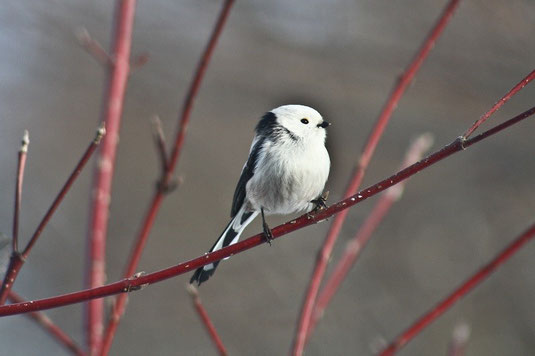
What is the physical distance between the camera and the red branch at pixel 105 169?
1728 mm

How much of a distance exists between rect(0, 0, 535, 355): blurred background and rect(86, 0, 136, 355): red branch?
5.25 ft

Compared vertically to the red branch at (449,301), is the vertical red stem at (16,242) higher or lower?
higher

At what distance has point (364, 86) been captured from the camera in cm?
442

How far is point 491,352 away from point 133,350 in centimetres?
300

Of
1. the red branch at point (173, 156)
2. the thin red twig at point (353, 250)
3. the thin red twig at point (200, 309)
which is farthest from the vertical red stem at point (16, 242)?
the thin red twig at point (353, 250)

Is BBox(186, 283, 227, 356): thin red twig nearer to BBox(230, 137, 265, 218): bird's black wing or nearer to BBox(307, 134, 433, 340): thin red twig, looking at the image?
BBox(307, 134, 433, 340): thin red twig

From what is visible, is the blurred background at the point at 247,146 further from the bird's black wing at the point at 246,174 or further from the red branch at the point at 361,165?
the red branch at the point at 361,165

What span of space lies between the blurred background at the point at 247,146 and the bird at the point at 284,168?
110 centimetres

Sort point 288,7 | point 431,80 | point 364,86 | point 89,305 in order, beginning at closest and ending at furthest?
point 89,305
point 288,7
point 431,80
point 364,86

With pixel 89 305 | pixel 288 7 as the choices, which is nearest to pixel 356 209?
pixel 288 7

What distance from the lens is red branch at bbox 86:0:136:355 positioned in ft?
5.67

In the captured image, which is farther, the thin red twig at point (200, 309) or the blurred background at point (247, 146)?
the blurred background at point (247, 146)

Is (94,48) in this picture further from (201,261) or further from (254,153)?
(201,261)

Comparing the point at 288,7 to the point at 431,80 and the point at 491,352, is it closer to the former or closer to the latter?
the point at 431,80
